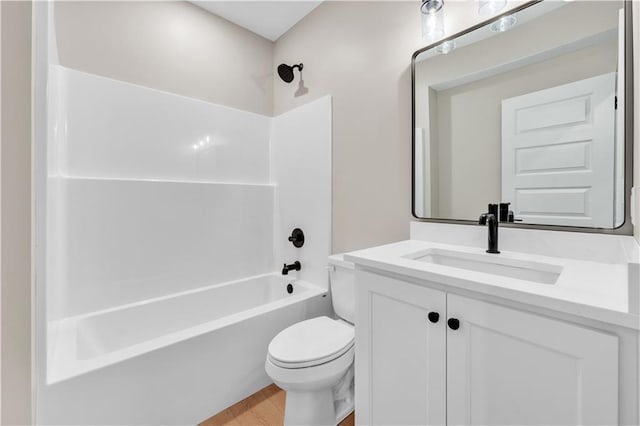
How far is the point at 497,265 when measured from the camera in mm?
1122

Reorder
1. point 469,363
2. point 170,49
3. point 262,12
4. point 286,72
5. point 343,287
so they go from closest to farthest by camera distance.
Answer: point 469,363 → point 343,287 → point 170,49 → point 262,12 → point 286,72

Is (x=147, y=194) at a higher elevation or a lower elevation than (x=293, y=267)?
higher

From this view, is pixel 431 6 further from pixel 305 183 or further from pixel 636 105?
pixel 305 183

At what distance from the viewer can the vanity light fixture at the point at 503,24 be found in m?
1.21

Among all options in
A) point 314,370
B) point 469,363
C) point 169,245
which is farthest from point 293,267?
point 469,363

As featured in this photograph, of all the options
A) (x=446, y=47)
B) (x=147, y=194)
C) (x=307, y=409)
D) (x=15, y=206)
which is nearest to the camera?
(x=15, y=206)

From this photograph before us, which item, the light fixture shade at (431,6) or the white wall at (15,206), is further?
the light fixture shade at (431,6)

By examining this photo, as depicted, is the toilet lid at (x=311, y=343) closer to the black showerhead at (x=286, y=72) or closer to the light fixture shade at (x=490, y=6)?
the light fixture shade at (x=490, y=6)

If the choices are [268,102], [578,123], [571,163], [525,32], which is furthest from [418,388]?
[268,102]

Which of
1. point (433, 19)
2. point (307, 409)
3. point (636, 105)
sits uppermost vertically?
point (433, 19)

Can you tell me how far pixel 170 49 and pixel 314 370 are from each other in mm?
2283

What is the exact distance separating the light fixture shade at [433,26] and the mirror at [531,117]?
6 centimetres

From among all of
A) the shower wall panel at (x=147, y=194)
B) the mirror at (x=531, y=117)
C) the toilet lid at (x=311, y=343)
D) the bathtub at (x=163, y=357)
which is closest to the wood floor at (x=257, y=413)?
the bathtub at (x=163, y=357)

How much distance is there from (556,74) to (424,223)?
81 cm
